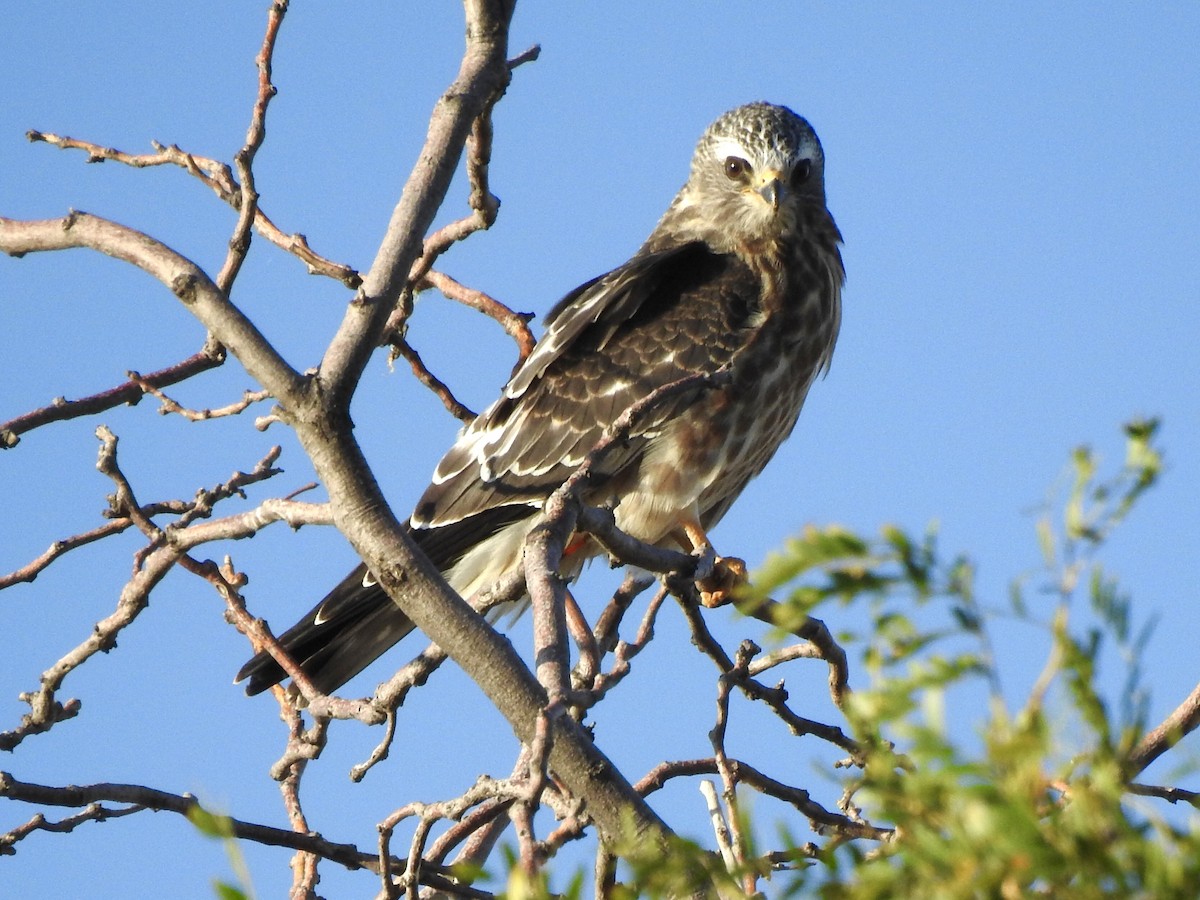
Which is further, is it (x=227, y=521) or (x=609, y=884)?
(x=227, y=521)

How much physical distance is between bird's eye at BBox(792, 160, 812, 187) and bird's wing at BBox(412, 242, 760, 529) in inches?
26.7

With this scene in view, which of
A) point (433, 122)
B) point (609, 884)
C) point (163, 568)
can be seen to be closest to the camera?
point (609, 884)

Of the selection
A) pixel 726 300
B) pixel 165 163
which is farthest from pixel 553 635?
pixel 726 300

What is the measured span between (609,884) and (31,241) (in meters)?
1.70

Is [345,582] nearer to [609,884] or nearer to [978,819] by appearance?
[609,884]

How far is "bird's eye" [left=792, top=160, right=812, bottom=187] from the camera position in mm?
5855

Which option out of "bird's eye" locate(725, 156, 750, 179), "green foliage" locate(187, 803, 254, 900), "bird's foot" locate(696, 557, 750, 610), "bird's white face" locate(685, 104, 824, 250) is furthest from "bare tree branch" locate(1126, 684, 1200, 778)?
"bird's eye" locate(725, 156, 750, 179)

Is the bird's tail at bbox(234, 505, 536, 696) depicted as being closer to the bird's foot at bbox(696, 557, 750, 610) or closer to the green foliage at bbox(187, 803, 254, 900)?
the bird's foot at bbox(696, 557, 750, 610)

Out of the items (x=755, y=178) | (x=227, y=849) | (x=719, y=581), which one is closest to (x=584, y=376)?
(x=719, y=581)

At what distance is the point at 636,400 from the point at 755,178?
114cm

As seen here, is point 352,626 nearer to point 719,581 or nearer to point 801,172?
point 719,581

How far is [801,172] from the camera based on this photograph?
5891mm

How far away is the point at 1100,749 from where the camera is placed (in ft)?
4.31

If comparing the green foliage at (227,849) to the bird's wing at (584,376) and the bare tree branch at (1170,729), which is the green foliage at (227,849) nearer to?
the bare tree branch at (1170,729)
